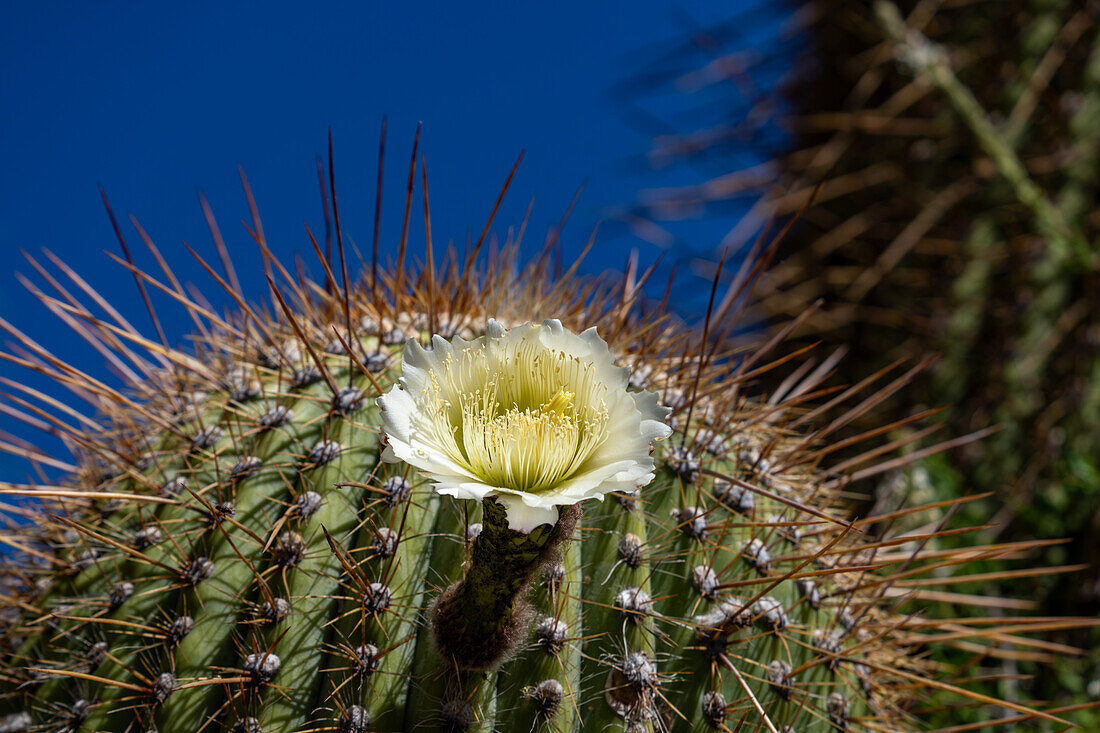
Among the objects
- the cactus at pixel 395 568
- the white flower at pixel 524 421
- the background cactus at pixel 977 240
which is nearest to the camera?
the white flower at pixel 524 421

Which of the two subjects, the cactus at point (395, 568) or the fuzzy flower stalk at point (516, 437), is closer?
the fuzzy flower stalk at point (516, 437)

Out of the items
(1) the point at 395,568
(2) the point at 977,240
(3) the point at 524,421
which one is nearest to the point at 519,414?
(3) the point at 524,421

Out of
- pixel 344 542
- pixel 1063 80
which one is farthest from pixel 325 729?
pixel 1063 80

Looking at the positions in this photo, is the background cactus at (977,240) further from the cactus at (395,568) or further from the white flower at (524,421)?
the white flower at (524,421)

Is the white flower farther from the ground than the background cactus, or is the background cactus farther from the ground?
the background cactus

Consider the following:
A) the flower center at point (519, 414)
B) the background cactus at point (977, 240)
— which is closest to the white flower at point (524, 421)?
the flower center at point (519, 414)

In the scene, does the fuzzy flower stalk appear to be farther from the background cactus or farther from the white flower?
the background cactus

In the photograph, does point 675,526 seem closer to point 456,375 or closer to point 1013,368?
point 456,375

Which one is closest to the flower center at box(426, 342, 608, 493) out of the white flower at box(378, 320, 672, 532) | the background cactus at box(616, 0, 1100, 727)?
the white flower at box(378, 320, 672, 532)

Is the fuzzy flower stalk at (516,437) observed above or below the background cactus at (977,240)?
below
